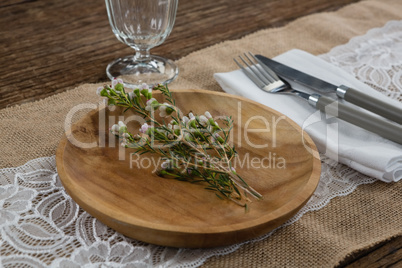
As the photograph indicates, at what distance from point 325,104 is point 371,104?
0.24 ft

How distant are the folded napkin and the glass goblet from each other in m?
0.14

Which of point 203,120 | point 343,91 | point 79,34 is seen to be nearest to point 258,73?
point 343,91

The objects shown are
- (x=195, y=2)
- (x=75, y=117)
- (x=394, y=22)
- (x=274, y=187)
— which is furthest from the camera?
(x=195, y=2)

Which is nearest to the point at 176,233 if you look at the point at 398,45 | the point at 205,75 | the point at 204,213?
the point at 204,213

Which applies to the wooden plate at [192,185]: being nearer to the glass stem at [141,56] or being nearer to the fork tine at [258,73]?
the fork tine at [258,73]

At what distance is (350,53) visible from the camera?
110 centimetres

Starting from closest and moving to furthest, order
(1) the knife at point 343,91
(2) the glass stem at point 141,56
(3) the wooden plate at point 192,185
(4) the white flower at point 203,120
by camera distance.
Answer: (3) the wooden plate at point 192,185, (4) the white flower at point 203,120, (1) the knife at point 343,91, (2) the glass stem at point 141,56

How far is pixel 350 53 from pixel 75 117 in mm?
620

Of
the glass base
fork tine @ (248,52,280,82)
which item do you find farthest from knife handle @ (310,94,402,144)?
Answer: the glass base

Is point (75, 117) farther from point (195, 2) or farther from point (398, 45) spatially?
point (398, 45)

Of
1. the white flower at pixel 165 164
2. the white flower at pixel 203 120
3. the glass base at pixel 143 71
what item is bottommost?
the glass base at pixel 143 71

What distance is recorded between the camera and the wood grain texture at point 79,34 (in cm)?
100

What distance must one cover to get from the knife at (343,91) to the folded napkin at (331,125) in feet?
0.05

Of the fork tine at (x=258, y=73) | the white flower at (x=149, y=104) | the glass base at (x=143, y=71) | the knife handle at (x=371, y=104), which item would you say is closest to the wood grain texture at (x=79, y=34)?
the glass base at (x=143, y=71)
